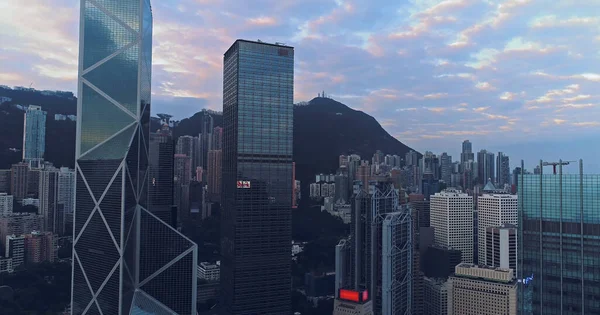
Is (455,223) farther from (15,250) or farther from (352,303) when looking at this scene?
(15,250)

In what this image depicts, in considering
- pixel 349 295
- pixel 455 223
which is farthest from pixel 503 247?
pixel 349 295

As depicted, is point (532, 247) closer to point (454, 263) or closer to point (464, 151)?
point (454, 263)

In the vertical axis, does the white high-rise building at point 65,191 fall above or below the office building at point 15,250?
above

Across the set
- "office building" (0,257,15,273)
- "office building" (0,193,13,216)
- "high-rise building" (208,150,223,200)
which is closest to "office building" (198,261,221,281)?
"high-rise building" (208,150,223,200)

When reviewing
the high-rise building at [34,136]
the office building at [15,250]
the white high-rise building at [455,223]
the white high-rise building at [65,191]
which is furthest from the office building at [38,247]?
the white high-rise building at [455,223]

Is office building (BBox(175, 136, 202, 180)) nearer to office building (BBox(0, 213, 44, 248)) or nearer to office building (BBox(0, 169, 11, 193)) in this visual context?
office building (BBox(0, 169, 11, 193))

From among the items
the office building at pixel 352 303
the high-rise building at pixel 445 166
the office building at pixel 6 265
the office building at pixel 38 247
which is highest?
the high-rise building at pixel 445 166

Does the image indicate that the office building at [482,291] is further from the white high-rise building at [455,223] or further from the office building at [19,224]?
the office building at [19,224]
